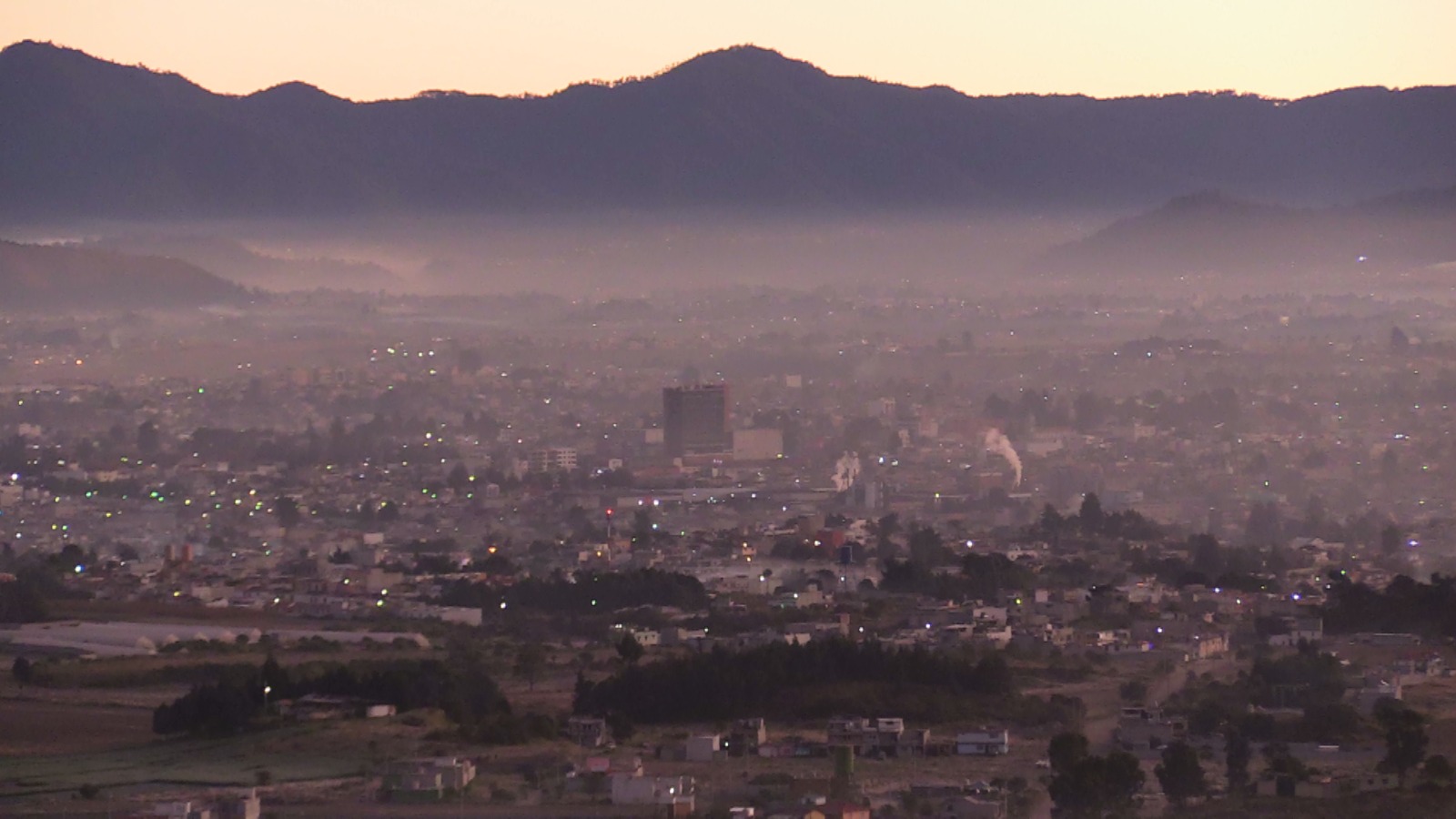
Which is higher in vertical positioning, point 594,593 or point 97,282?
point 97,282

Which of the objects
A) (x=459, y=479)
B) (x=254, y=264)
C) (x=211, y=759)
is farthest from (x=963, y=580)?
(x=254, y=264)

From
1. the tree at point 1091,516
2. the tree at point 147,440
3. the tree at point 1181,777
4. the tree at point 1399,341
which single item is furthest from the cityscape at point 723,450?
the tree at point 1399,341

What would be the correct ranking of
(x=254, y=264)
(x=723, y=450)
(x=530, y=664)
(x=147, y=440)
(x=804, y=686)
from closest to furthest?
(x=804, y=686), (x=530, y=664), (x=723, y=450), (x=147, y=440), (x=254, y=264)

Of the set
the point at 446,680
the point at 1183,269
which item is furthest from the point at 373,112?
the point at 446,680

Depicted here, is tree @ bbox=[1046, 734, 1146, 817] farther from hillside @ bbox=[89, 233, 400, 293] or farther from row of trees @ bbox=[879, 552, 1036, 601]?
hillside @ bbox=[89, 233, 400, 293]

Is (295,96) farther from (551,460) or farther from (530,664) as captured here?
(530,664)

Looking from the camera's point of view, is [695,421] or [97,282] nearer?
[695,421]

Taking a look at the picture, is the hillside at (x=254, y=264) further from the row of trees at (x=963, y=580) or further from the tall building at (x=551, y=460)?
the row of trees at (x=963, y=580)
